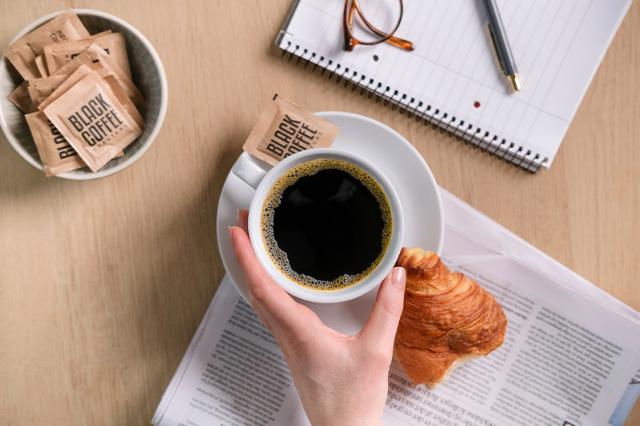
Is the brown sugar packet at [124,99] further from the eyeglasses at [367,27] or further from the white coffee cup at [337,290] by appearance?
the eyeglasses at [367,27]

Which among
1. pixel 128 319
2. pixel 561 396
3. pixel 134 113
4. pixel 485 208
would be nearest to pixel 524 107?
pixel 485 208

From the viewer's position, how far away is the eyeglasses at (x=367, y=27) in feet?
2.50

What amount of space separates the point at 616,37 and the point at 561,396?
483 mm

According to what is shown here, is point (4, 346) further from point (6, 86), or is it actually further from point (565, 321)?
point (565, 321)

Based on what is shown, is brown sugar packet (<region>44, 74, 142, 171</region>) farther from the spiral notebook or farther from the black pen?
the black pen

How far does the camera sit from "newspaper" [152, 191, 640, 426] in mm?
791

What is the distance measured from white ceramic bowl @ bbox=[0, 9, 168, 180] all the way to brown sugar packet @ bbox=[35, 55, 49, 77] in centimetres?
3

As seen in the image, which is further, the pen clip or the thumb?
the pen clip

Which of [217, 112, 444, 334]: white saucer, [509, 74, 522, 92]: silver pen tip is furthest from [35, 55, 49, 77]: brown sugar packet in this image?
[509, 74, 522, 92]: silver pen tip

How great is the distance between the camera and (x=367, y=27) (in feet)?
2.53

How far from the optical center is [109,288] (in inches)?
31.4

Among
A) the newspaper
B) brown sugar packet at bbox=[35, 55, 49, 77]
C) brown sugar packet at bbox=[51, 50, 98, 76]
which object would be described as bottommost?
the newspaper

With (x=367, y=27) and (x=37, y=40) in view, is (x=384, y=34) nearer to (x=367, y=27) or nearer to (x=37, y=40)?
(x=367, y=27)

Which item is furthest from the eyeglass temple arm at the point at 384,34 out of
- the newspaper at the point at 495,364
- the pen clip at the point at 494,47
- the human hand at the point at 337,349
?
the human hand at the point at 337,349
